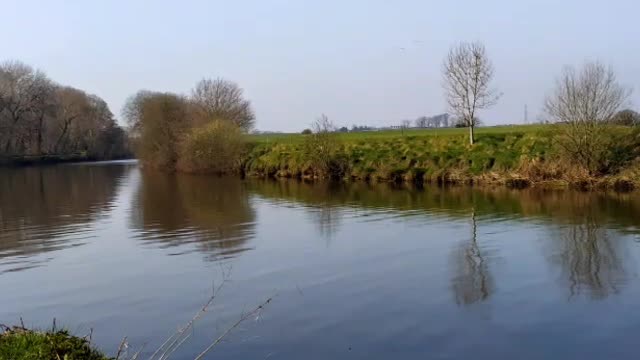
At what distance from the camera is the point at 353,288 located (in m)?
11.6

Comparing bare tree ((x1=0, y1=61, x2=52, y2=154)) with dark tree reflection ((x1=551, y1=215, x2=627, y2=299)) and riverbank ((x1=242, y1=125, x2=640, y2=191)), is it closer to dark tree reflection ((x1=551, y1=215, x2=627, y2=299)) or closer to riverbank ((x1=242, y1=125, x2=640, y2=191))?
riverbank ((x1=242, y1=125, x2=640, y2=191))

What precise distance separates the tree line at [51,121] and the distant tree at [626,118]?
72918mm

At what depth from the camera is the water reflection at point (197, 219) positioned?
1664cm

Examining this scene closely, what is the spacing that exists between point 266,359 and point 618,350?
187 inches

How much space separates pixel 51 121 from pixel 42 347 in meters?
91.8

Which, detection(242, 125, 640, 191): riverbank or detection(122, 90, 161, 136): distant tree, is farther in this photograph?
detection(122, 90, 161, 136): distant tree

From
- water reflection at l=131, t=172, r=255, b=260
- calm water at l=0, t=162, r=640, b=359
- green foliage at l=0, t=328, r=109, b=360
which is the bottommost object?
calm water at l=0, t=162, r=640, b=359

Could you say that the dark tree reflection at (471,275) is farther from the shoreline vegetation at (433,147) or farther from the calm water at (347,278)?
the shoreline vegetation at (433,147)

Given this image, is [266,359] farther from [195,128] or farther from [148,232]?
[195,128]

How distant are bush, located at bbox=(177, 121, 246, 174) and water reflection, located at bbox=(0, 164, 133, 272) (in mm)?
13033

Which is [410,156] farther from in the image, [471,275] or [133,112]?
[133,112]

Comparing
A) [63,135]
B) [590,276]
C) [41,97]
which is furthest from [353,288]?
[63,135]

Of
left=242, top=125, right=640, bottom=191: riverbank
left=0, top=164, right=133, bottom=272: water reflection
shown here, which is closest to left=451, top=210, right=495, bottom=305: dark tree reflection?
left=0, top=164, right=133, bottom=272: water reflection

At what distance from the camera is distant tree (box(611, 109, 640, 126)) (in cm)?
3281
